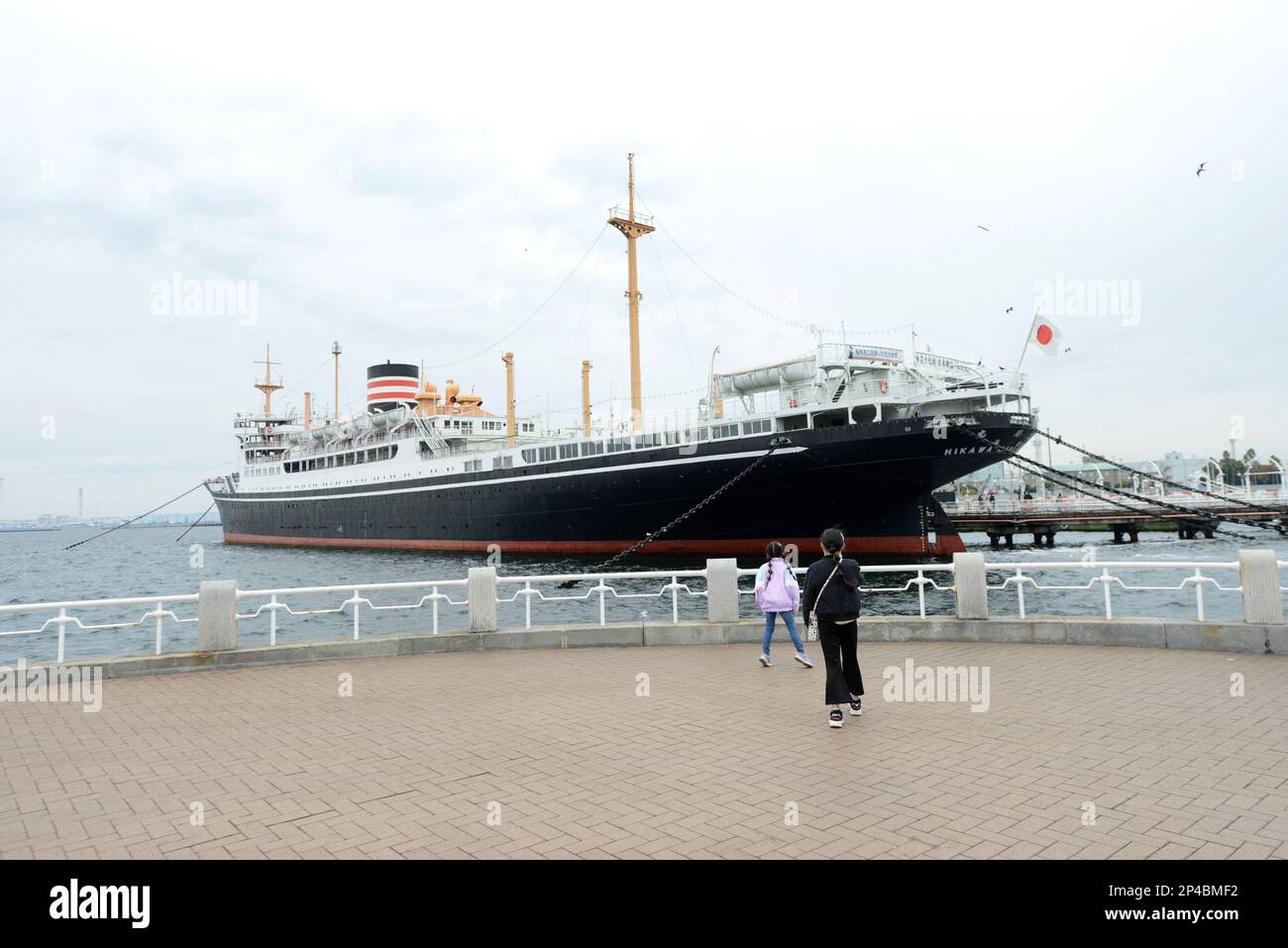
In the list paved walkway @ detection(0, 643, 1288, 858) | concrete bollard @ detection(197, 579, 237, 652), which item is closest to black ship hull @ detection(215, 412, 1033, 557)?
paved walkway @ detection(0, 643, 1288, 858)

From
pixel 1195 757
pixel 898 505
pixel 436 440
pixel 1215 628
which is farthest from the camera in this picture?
pixel 436 440

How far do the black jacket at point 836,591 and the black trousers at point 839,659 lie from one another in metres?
0.09

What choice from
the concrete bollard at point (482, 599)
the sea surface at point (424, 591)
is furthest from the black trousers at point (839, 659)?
the concrete bollard at point (482, 599)

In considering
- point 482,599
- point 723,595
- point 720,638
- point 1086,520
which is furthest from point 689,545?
point 1086,520

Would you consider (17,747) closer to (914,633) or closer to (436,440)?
(914,633)

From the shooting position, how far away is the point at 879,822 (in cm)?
470

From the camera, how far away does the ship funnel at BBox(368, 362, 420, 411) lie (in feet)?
199

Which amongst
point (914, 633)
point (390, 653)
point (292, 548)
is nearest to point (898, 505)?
point (914, 633)

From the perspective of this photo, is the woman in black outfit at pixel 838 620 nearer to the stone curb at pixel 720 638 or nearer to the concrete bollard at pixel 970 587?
the stone curb at pixel 720 638

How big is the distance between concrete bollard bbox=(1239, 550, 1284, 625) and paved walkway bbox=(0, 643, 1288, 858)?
2.58 feet

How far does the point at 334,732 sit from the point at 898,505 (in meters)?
28.7

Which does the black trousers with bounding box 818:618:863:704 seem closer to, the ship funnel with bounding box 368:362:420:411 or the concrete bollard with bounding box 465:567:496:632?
the concrete bollard with bounding box 465:567:496:632
